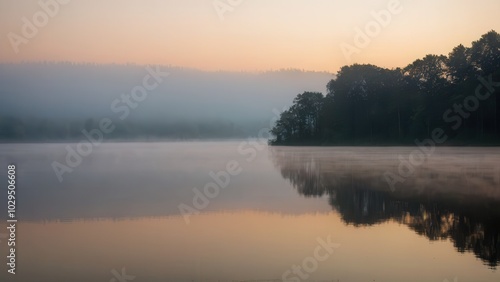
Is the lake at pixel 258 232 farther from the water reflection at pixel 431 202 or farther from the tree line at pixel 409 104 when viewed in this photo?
the tree line at pixel 409 104

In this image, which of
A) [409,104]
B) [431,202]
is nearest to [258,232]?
[431,202]

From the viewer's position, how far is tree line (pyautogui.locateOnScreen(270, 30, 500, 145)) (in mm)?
87625

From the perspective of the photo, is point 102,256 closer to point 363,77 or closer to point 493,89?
point 493,89

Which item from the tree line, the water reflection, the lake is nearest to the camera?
the lake

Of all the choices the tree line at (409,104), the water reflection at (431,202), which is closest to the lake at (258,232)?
the water reflection at (431,202)

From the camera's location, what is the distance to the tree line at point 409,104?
87625 mm

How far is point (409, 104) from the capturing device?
108250mm

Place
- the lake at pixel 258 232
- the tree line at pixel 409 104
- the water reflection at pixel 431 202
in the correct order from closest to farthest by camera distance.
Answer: the lake at pixel 258 232 < the water reflection at pixel 431 202 < the tree line at pixel 409 104

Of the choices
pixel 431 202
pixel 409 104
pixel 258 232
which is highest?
pixel 409 104

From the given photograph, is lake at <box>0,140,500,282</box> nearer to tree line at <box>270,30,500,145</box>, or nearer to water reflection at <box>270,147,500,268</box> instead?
water reflection at <box>270,147,500,268</box>

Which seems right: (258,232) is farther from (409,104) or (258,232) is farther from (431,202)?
(409,104)

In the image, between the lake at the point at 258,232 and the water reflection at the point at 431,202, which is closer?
the lake at the point at 258,232

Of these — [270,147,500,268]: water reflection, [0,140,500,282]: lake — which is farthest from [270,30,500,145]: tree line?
[0,140,500,282]: lake

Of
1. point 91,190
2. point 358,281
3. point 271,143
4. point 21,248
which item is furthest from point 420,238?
point 271,143
